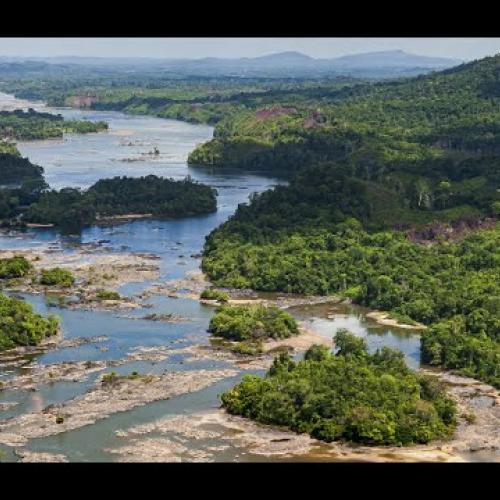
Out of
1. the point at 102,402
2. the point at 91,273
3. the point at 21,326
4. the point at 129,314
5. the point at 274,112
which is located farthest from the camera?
the point at 274,112

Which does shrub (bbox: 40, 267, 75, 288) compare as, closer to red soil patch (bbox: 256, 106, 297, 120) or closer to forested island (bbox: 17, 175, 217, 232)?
forested island (bbox: 17, 175, 217, 232)

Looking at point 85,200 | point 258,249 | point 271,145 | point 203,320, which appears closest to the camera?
point 203,320

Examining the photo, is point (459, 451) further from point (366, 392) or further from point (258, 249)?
point (258, 249)

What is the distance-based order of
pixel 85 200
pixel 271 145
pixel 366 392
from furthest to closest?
pixel 271 145, pixel 85 200, pixel 366 392

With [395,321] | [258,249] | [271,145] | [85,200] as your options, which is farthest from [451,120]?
[395,321]

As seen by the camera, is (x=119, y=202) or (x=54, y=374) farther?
(x=119, y=202)

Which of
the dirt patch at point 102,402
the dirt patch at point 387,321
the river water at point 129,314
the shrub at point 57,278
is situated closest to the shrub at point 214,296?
the river water at point 129,314

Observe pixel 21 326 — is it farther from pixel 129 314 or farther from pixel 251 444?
pixel 251 444

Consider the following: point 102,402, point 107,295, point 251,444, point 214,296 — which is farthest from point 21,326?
point 251,444
